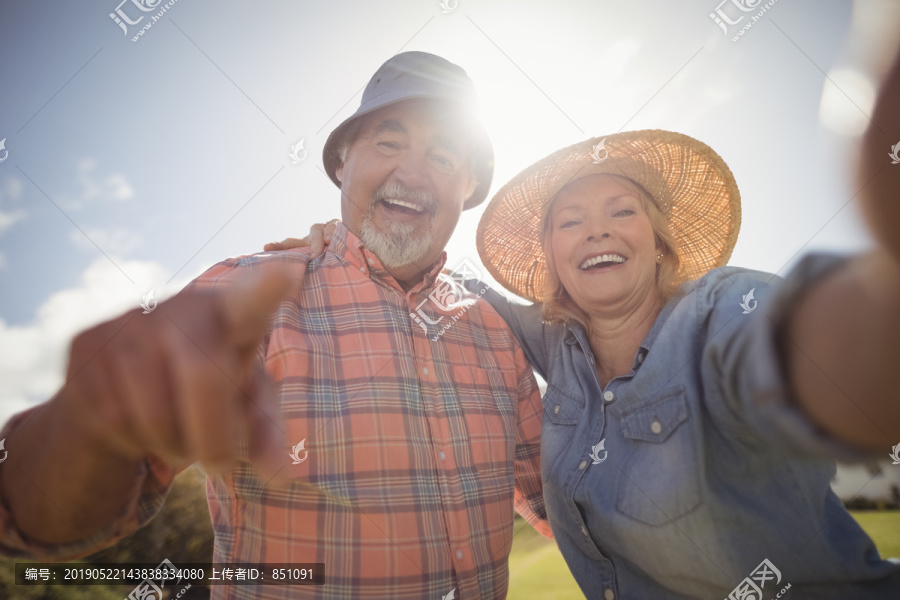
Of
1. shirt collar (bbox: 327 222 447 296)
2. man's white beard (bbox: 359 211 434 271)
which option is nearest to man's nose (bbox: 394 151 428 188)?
man's white beard (bbox: 359 211 434 271)

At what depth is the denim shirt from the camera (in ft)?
4.28

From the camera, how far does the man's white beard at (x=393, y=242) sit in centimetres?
206

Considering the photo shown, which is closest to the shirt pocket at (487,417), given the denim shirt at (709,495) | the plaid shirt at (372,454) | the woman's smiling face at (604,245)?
the plaid shirt at (372,454)

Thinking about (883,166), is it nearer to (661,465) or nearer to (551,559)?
(661,465)

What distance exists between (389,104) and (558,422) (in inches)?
70.0

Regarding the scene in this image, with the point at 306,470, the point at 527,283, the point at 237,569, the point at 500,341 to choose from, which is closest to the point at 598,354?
the point at 500,341

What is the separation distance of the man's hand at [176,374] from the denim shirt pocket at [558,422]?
1.41 metres

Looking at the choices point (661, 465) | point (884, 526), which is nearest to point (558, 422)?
point (661, 465)

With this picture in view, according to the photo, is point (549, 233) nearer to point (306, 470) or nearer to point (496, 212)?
point (496, 212)

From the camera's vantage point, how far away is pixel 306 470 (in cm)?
143

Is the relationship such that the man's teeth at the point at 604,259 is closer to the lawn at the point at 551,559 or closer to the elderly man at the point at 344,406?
the elderly man at the point at 344,406

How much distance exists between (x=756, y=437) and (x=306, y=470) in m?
1.49

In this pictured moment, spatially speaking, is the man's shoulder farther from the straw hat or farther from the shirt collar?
the straw hat

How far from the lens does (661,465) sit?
1.41 meters
